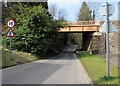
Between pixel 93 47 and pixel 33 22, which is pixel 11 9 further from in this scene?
pixel 93 47

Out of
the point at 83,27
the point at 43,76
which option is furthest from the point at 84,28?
the point at 43,76

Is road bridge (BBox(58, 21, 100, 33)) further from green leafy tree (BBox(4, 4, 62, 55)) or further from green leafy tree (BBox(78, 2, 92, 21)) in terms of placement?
green leafy tree (BBox(78, 2, 92, 21))

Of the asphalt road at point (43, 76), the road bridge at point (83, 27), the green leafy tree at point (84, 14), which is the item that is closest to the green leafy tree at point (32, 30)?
the asphalt road at point (43, 76)

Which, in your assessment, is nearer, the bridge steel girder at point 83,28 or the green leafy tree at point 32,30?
the green leafy tree at point 32,30

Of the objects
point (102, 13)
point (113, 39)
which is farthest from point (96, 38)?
point (102, 13)

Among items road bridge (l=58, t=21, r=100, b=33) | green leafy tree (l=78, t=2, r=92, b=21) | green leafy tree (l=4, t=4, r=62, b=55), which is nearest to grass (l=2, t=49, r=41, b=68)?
green leafy tree (l=4, t=4, r=62, b=55)

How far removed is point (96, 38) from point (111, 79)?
1519 inches

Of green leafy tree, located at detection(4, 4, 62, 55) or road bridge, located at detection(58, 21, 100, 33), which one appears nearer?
green leafy tree, located at detection(4, 4, 62, 55)

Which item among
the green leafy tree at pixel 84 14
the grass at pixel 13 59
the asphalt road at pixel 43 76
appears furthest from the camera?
the green leafy tree at pixel 84 14

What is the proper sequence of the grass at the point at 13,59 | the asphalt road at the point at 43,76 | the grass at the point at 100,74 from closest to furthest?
the grass at the point at 100,74, the asphalt road at the point at 43,76, the grass at the point at 13,59

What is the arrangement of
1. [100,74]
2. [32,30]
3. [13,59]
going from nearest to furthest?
[100,74], [13,59], [32,30]

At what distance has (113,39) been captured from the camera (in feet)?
141

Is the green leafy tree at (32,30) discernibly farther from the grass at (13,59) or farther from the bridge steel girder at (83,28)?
the bridge steel girder at (83,28)

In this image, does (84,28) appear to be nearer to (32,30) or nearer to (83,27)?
(83,27)
